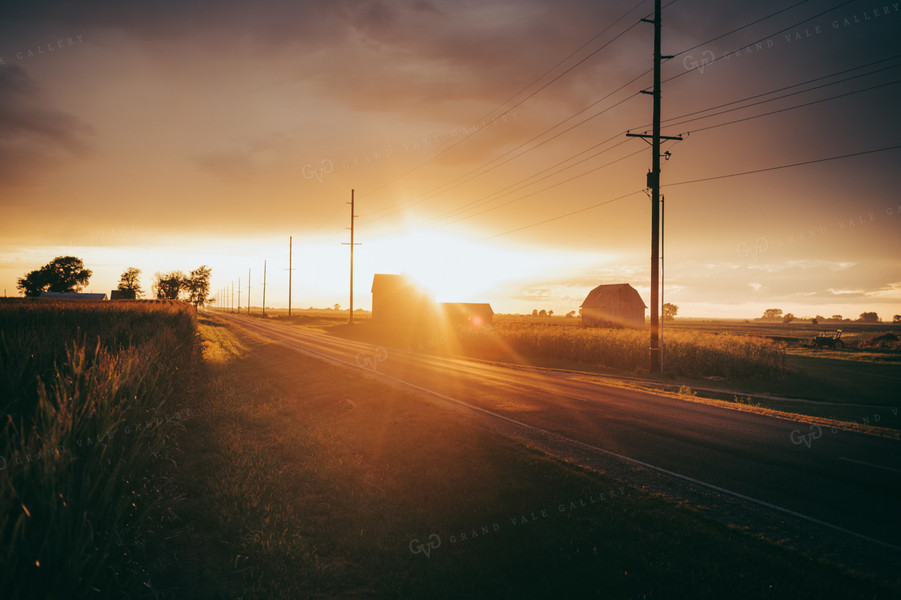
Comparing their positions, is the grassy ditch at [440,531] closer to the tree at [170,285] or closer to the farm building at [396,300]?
the farm building at [396,300]

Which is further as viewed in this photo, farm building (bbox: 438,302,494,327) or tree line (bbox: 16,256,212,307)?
tree line (bbox: 16,256,212,307)

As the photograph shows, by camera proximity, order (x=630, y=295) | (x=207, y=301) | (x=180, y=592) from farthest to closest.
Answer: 1. (x=207, y=301)
2. (x=630, y=295)
3. (x=180, y=592)

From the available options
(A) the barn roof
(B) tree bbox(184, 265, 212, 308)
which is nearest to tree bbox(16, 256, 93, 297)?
(B) tree bbox(184, 265, 212, 308)

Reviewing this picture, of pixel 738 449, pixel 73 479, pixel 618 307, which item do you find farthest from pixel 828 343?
pixel 73 479

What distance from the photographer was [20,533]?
366 cm

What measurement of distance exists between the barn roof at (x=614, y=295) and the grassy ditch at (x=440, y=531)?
56.6 meters

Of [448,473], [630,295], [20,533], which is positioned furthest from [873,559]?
[630,295]

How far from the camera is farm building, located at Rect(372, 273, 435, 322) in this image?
7725 cm

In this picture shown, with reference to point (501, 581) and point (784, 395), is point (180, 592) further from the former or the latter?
point (784, 395)

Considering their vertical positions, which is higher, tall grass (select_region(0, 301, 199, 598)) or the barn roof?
the barn roof

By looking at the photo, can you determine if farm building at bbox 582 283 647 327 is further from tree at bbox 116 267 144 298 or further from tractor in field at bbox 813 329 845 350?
tree at bbox 116 267 144 298

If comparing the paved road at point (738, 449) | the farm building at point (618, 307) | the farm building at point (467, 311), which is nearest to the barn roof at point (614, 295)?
the farm building at point (618, 307)

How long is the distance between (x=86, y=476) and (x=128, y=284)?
527 feet

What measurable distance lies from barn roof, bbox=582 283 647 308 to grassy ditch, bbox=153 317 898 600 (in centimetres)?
5659
